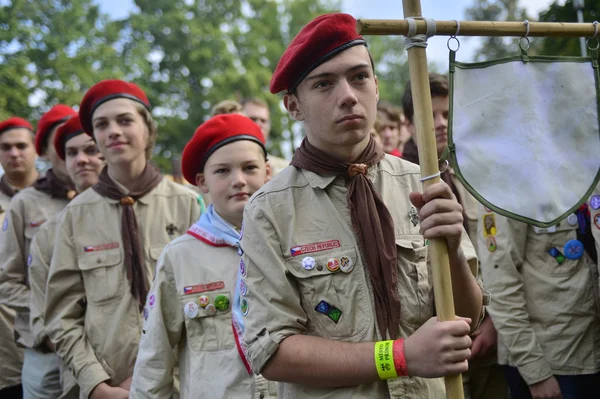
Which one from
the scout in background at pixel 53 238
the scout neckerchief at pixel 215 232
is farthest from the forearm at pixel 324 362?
the scout in background at pixel 53 238

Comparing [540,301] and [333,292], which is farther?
[540,301]

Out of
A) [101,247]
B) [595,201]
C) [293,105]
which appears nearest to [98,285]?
[101,247]

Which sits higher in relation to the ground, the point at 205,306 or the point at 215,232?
the point at 215,232

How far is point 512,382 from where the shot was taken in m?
4.30

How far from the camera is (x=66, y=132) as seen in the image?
5574 millimetres

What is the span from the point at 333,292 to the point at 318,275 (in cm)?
8

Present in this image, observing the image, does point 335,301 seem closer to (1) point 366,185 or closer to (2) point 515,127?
(1) point 366,185

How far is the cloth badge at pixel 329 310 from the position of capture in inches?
97.3

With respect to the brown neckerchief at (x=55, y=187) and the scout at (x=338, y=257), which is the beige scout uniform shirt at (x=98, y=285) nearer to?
the brown neckerchief at (x=55, y=187)

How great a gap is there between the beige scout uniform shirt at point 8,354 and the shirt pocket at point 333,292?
4.31 meters

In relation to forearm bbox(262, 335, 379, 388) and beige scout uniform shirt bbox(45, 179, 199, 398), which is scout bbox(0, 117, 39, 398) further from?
forearm bbox(262, 335, 379, 388)

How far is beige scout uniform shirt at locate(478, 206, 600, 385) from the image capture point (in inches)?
158

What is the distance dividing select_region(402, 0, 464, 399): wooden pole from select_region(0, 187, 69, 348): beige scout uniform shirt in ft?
13.7

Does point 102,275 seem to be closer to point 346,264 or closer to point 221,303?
point 221,303
